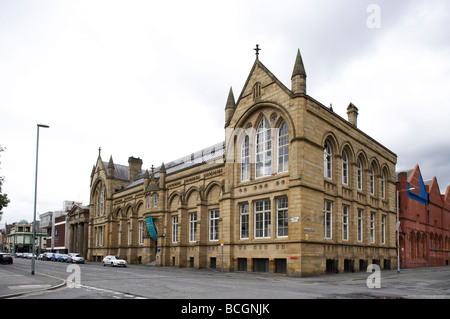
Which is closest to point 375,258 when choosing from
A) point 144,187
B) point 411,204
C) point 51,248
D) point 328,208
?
point 328,208

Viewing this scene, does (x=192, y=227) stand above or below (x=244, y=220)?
below

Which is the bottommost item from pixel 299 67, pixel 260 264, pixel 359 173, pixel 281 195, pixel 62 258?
pixel 62 258

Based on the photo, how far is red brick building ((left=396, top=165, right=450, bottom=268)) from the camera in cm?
4656

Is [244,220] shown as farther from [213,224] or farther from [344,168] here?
[344,168]

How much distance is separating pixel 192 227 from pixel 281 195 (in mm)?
14460

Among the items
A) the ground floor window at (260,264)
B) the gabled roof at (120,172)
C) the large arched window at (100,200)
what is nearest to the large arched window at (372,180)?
the ground floor window at (260,264)

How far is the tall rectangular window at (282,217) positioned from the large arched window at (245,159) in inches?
178

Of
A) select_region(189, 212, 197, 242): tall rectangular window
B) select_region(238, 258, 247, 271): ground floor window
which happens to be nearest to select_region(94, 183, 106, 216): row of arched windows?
select_region(189, 212, 197, 242): tall rectangular window

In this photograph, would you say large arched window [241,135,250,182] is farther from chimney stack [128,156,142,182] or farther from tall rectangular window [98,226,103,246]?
tall rectangular window [98,226,103,246]

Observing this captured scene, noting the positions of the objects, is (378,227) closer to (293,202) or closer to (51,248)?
(293,202)

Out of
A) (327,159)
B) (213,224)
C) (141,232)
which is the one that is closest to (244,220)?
(213,224)

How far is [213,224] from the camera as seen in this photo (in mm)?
39656

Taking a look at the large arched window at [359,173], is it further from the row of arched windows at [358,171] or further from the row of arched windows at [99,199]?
the row of arched windows at [99,199]

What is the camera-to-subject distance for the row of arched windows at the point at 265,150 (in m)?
32.0
